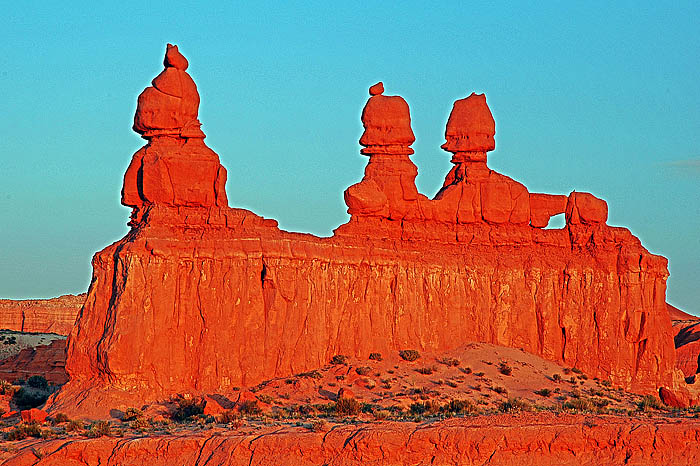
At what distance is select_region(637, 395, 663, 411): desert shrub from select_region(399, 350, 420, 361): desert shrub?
299 inches

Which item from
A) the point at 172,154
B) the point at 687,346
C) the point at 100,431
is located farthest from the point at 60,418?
the point at 687,346

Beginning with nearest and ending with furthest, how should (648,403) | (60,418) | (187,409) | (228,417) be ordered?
(228,417), (60,418), (187,409), (648,403)

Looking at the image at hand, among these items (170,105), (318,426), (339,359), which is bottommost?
(318,426)

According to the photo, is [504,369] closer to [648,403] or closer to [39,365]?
[648,403]

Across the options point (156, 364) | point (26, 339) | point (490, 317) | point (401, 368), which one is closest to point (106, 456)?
point (156, 364)

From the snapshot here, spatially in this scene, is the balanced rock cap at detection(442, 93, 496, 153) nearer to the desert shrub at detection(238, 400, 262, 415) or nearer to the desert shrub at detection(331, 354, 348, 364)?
the desert shrub at detection(331, 354, 348, 364)

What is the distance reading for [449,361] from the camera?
47844 mm

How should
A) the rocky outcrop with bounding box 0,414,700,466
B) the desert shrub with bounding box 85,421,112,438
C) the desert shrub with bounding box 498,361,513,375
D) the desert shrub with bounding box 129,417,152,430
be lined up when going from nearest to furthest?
the rocky outcrop with bounding box 0,414,700,466 < the desert shrub with bounding box 85,421,112,438 < the desert shrub with bounding box 129,417,152,430 < the desert shrub with bounding box 498,361,513,375

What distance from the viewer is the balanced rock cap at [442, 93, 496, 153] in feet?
169

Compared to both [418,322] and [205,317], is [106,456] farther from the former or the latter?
[418,322]

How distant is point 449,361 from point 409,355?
164 cm

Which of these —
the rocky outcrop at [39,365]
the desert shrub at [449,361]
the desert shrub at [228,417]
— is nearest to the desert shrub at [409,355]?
the desert shrub at [449,361]

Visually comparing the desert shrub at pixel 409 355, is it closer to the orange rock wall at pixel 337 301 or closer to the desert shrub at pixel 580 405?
the orange rock wall at pixel 337 301

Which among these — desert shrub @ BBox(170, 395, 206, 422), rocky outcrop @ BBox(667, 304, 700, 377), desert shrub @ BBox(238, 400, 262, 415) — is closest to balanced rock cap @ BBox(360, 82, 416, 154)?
desert shrub @ BBox(238, 400, 262, 415)
